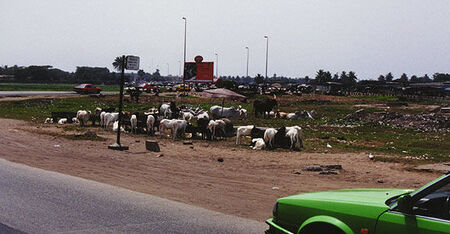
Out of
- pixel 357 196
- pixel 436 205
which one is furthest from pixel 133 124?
pixel 436 205

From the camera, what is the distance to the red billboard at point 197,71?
69500 millimetres

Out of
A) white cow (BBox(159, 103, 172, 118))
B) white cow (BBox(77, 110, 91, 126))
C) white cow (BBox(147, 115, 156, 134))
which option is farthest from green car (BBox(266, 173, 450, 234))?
white cow (BBox(159, 103, 172, 118))

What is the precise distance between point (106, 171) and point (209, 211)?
5.35 metres

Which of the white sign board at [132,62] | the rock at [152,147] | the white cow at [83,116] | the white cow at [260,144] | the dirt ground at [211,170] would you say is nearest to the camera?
the dirt ground at [211,170]

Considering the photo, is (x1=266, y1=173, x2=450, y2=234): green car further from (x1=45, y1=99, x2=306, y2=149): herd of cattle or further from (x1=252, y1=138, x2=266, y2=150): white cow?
(x1=45, y1=99, x2=306, y2=149): herd of cattle

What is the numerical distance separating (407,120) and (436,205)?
107ft

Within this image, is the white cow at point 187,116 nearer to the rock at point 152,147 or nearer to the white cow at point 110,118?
the white cow at point 110,118

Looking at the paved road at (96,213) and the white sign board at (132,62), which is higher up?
Result: the white sign board at (132,62)

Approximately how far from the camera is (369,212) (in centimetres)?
475

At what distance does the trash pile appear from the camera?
32594mm

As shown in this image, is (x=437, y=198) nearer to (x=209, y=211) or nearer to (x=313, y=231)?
(x=313, y=231)

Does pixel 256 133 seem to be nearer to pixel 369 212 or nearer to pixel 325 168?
pixel 325 168

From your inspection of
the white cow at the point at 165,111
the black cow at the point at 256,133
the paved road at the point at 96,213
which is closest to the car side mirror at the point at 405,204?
the paved road at the point at 96,213

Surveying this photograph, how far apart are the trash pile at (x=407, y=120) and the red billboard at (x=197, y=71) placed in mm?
33236
